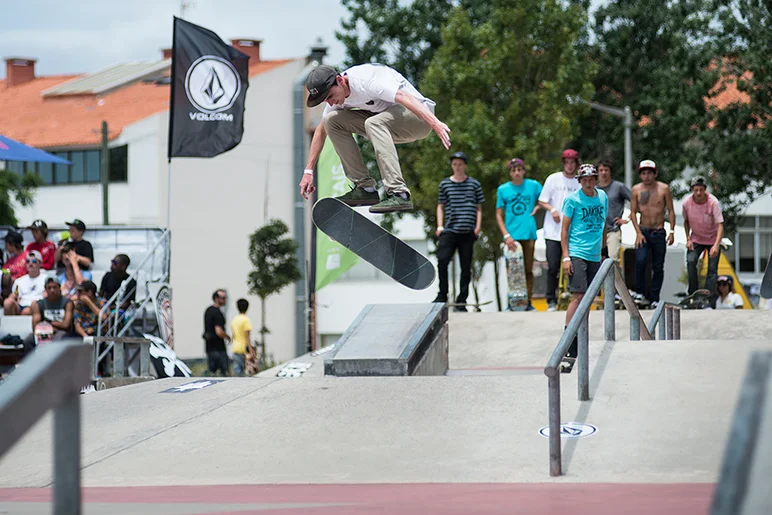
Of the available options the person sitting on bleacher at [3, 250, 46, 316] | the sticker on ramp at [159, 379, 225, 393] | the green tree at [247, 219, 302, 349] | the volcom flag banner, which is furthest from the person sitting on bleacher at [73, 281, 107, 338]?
the green tree at [247, 219, 302, 349]

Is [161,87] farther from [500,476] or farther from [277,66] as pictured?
[500,476]

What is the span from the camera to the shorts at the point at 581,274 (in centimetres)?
884

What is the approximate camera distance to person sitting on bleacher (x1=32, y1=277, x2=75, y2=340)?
11.7 metres

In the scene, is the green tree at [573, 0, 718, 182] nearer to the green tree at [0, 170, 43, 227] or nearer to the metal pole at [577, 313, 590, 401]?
the green tree at [0, 170, 43, 227]

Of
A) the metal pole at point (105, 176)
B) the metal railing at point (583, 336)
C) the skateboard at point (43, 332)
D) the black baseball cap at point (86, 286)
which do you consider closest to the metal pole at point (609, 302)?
the metal railing at point (583, 336)

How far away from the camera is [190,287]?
38.3 m

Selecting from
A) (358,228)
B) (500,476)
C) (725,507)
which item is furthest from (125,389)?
(725,507)

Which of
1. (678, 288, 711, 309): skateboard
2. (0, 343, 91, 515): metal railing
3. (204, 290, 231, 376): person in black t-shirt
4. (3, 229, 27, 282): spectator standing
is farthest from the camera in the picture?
(204, 290, 231, 376): person in black t-shirt

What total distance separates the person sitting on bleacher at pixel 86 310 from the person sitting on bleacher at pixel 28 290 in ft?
2.10

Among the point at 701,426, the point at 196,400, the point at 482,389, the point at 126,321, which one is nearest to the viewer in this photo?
the point at 701,426

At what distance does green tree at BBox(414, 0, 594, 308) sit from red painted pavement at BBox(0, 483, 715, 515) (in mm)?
20719

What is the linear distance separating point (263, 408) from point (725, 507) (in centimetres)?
545

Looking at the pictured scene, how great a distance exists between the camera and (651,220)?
448 inches

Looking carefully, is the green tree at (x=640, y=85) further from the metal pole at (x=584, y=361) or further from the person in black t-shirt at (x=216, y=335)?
the metal pole at (x=584, y=361)
